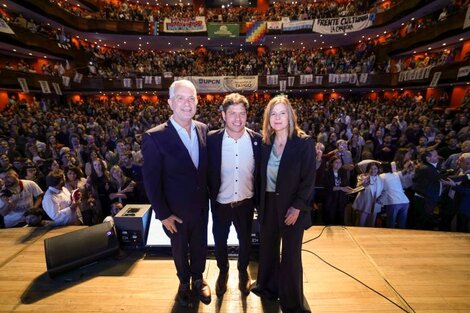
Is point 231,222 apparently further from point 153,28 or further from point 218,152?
point 153,28

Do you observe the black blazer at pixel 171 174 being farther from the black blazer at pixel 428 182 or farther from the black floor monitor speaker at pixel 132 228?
the black blazer at pixel 428 182

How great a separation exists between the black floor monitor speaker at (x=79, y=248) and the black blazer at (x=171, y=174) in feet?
3.96

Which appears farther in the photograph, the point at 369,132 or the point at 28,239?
the point at 369,132

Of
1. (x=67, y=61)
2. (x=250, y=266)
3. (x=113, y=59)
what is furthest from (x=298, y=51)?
(x=250, y=266)

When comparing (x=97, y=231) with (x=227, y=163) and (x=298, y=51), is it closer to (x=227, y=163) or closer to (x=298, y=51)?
(x=227, y=163)

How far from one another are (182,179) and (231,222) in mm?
618

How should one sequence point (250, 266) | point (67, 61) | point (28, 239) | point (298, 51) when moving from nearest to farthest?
point (250, 266) < point (28, 239) < point (67, 61) < point (298, 51)

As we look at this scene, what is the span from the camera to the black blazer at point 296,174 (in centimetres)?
197

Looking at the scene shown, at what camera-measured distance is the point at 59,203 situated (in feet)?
11.1

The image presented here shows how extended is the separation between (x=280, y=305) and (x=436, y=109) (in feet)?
50.7

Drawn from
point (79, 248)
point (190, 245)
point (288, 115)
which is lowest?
point (79, 248)

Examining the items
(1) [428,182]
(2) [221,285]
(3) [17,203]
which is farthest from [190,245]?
(1) [428,182]

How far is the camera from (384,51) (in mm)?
18406

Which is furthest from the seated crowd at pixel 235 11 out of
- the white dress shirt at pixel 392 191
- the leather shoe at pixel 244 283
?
the leather shoe at pixel 244 283
